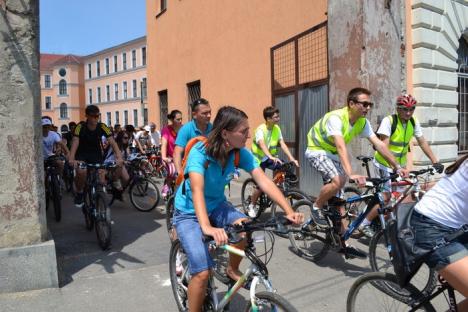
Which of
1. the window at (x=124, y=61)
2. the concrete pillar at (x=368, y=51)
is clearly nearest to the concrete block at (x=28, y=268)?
the concrete pillar at (x=368, y=51)

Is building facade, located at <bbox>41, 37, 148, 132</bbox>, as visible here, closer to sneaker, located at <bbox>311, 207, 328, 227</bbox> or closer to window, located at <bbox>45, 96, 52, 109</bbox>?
window, located at <bbox>45, 96, 52, 109</bbox>

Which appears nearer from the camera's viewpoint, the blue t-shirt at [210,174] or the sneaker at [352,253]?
the blue t-shirt at [210,174]

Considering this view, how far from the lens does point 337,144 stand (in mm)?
4945

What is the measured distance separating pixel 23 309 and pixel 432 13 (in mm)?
7953

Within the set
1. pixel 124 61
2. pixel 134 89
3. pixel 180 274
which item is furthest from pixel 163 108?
pixel 124 61

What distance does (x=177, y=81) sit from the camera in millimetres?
16609

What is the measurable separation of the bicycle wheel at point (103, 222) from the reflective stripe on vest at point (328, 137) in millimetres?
2709

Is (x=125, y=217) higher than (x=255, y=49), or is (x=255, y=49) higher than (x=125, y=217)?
(x=255, y=49)

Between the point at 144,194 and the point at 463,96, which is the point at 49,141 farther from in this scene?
the point at 463,96

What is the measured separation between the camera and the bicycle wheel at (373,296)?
290 cm

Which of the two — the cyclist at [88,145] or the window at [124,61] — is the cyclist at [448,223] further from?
the window at [124,61]

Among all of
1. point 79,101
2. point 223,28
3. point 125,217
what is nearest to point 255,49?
point 223,28

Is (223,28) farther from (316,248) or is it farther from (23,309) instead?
(23,309)

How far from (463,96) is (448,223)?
844cm
